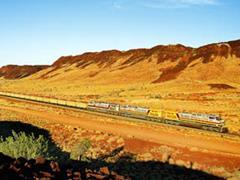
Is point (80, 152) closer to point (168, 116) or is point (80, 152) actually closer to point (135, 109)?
point (168, 116)

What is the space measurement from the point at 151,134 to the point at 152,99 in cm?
4662

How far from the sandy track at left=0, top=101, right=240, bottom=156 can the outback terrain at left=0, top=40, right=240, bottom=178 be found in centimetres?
8

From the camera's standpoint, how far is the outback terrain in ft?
118

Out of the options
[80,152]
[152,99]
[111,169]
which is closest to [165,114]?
[80,152]

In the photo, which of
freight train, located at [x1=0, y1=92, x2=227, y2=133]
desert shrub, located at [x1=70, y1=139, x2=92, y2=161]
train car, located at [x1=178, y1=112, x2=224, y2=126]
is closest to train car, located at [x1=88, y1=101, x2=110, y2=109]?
freight train, located at [x1=0, y1=92, x2=227, y2=133]

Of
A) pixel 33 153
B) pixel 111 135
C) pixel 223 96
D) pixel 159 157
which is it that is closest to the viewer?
pixel 33 153

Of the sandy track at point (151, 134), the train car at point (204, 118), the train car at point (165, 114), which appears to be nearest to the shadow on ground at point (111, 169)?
the sandy track at point (151, 134)

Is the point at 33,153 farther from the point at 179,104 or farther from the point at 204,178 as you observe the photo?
the point at 179,104

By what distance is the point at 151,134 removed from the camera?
44219 millimetres

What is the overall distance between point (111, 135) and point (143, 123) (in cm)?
989

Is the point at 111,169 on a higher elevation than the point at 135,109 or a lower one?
lower

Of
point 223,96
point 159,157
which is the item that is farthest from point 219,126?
point 223,96

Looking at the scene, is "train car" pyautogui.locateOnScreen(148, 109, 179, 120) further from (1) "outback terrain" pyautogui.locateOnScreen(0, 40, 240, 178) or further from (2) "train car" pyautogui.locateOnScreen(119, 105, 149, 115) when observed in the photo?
(1) "outback terrain" pyautogui.locateOnScreen(0, 40, 240, 178)

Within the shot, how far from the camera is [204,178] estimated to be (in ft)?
88.2
